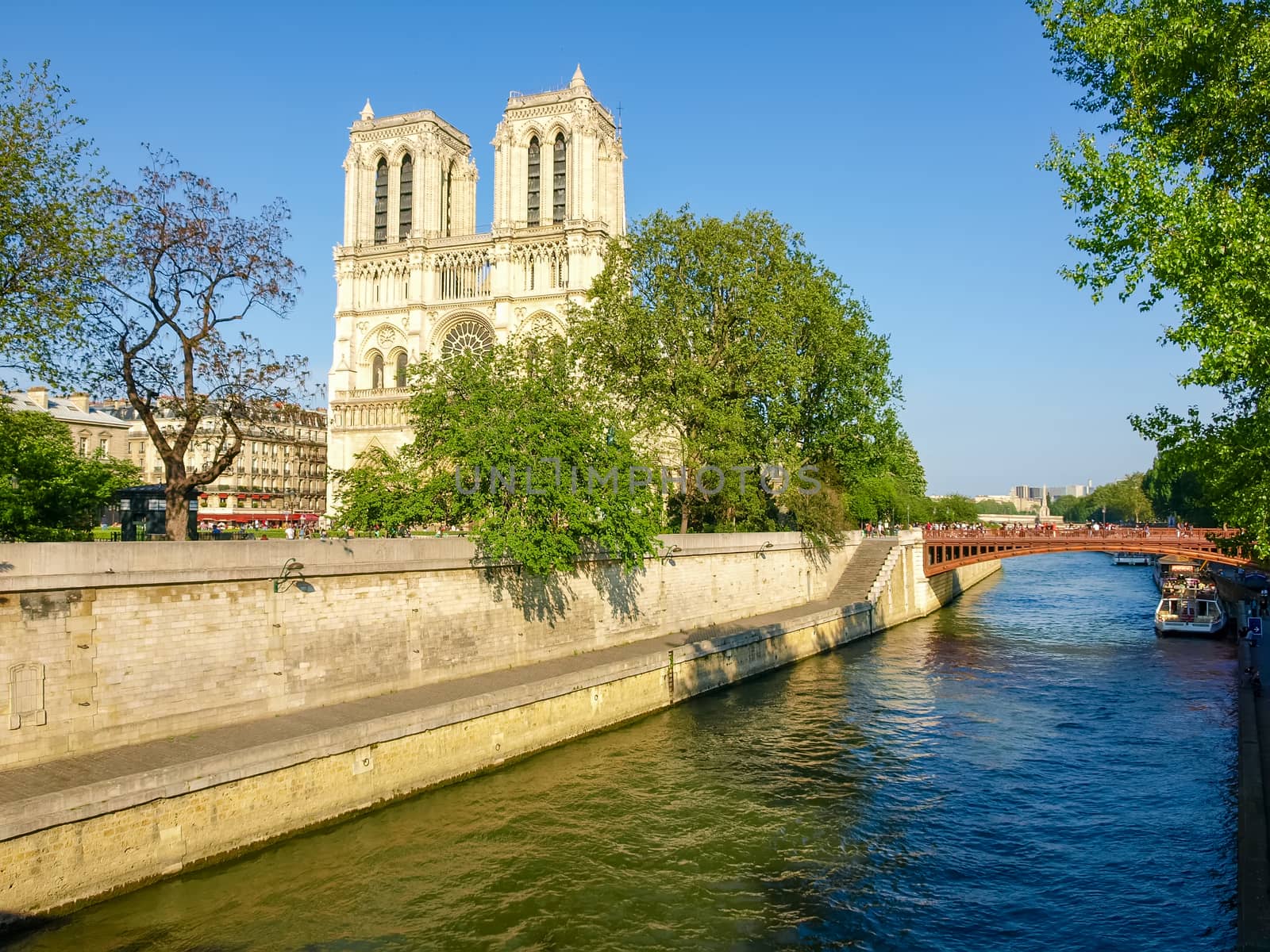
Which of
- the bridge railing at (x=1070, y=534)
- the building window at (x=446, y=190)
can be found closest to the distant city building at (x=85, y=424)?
the building window at (x=446, y=190)

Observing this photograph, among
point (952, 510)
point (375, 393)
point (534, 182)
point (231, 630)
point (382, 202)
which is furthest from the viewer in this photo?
point (952, 510)

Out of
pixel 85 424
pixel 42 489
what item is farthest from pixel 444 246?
pixel 42 489

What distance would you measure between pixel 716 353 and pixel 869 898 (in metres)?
26.2

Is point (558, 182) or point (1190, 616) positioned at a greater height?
point (558, 182)

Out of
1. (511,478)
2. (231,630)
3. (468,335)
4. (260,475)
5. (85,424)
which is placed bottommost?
(231,630)

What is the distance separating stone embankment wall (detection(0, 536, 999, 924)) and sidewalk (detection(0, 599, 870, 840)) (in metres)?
0.03

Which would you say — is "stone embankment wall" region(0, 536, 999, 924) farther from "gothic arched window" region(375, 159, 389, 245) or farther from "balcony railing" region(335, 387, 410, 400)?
"gothic arched window" region(375, 159, 389, 245)

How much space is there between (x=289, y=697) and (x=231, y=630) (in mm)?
1776

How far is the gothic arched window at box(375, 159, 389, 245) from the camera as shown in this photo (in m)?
71.3

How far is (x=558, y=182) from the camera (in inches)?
2650

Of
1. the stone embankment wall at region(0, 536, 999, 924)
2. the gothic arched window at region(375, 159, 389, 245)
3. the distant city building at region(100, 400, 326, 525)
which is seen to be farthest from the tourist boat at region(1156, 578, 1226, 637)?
the gothic arched window at region(375, 159, 389, 245)

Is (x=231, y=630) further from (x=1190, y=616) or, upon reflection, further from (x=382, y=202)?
(x=382, y=202)

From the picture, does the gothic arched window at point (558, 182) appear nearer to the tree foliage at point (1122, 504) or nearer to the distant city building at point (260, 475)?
the distant city building at point (260, 475)

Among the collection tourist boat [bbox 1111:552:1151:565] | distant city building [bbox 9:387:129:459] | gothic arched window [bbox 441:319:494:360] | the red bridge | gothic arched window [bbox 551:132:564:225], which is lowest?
tourist boat [bbox 1111:552:1151:565]
